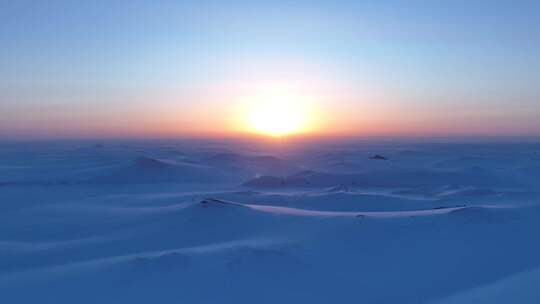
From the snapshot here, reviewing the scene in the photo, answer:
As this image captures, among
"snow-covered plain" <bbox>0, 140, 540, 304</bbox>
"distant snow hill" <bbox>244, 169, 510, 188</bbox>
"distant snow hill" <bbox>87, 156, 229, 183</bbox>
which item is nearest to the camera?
"snow-covered plain" <bbox>0, 140, 540, 304</bbox>

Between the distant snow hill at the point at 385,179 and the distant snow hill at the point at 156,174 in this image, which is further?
the distant snow hill at the point at 156,174

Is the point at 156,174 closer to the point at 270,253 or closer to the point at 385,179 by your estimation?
the point at 385,179

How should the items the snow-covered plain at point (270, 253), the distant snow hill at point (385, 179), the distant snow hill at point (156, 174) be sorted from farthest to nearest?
1. the distant snow hill at point (156, 174)
2. the distant snow hill at point (385, 179)
3. the snow-covered plain at point (270, 253)

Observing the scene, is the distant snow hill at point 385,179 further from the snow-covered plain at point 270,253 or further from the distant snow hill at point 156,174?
the snow-covered plain at point 270,253

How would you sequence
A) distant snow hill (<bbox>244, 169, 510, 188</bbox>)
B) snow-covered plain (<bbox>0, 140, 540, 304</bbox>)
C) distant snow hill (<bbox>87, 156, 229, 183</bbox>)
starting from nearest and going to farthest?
1. snow-covered plain (<bbox>0, 140, 540, 304</bbox>)
2. distant snow hill (<bbox>244, 169, 510, 188</bbox>)
3. distant snow hill (<bbox>87, 156, 229, 183</bbox>)

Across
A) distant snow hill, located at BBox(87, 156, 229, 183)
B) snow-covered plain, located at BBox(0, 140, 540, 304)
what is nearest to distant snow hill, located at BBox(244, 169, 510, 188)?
distant snow hill, located at BBox(87, 156, 229, 183)

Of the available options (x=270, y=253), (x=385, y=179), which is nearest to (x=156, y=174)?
(x=385, y=179)

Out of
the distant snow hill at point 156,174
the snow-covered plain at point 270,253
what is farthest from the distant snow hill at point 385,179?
the snow-covered plain at point 270,253

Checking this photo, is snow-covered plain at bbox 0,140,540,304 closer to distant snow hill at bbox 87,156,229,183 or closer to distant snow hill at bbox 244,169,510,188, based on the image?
distant snow hill at bbox 244,169,510,188

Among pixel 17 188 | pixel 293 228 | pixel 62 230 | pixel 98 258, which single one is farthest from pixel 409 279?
pixel 17 188

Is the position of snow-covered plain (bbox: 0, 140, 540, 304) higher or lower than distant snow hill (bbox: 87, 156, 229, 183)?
higher

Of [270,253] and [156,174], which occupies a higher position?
[270,253]
